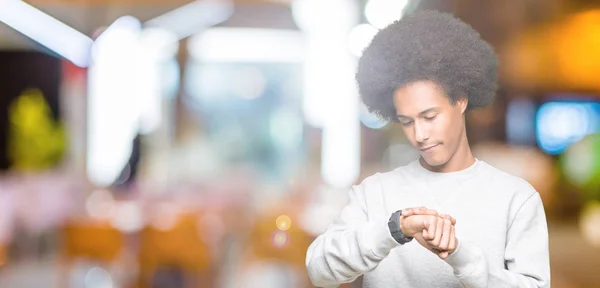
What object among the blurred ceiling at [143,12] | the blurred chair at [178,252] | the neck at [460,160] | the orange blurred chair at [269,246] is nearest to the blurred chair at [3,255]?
the blurred chair at [178,252]

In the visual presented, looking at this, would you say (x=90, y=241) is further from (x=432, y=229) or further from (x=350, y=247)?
(x=432, y=229)

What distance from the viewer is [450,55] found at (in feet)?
3.45

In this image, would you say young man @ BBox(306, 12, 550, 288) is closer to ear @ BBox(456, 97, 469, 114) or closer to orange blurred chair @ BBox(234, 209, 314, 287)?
ear @ BBox(456, 97, 469, 114)

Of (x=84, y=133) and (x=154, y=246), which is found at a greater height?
(x=84, y=133)

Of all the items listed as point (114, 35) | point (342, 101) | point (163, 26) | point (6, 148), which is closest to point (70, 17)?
point (114, 35)

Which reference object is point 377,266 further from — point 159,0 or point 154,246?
point 159,0

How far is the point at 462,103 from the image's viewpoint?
Result: 107cm

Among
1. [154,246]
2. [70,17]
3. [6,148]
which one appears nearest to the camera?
[154,246]

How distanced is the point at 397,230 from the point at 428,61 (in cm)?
21

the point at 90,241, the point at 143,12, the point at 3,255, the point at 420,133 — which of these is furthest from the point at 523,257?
the point at 143,12

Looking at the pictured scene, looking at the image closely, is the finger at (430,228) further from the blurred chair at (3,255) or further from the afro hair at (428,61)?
the blurred chair at (3,255)

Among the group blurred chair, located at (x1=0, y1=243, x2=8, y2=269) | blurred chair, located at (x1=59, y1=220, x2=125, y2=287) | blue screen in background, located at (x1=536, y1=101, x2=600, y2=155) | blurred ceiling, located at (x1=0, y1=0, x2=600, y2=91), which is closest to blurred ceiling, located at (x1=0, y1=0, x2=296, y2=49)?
blurred ceiling, located at (x1=0, y1=0, x2=600, y2=91)

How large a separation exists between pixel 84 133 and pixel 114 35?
0.75m

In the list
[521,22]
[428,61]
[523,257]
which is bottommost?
[523,257]
